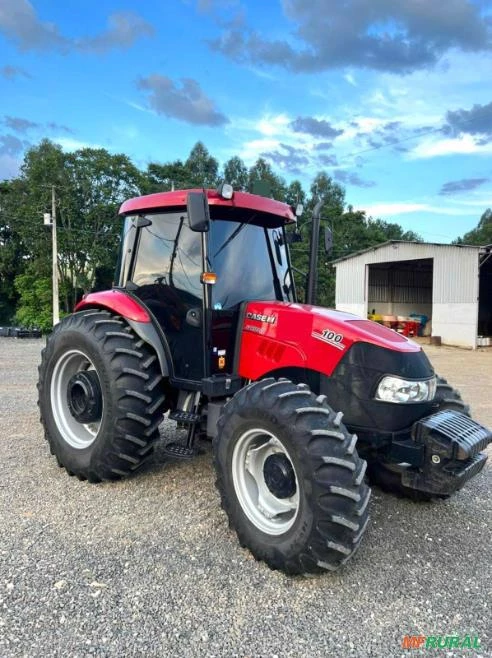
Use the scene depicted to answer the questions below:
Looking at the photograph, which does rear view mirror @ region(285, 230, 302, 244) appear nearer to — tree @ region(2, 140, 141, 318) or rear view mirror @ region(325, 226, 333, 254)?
rear view mirror @ region(325, 226, 333, 254)

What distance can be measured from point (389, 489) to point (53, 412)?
119 inches

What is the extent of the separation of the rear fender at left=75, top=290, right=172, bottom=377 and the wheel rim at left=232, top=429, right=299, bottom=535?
1182mm

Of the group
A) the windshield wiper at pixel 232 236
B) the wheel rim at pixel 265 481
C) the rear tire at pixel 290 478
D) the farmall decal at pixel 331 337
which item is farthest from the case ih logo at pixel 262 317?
the wheel rim at pixel 265 481

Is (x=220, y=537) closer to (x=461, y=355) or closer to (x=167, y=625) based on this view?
(x=167, y=625)

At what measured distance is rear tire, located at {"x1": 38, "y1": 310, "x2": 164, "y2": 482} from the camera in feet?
13.3

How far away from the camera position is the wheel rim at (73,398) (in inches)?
176

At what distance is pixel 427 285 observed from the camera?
31875 mm

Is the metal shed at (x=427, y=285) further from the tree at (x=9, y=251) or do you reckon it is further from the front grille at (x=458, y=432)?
the front grille at (x=458, y=432)

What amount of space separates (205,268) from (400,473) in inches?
85.2

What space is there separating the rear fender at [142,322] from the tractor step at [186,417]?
33 centimetres

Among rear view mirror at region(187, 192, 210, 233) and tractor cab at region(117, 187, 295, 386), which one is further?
tractor cab at region(117, 187, 295, 386)

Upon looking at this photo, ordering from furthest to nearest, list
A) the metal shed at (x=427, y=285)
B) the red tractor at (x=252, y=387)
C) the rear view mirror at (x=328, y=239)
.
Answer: the metal shed at (x=427, y=285) < the rear view mirror at (x=328, y=239) < the red tractor at (x=252, y=387)

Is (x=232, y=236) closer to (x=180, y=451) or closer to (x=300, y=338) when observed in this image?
(x=300, y=338)

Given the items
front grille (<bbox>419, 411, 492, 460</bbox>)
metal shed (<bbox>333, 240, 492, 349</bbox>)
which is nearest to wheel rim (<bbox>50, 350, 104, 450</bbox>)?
front grille (<bbox>419, 411, 492, 460</bbox>)
